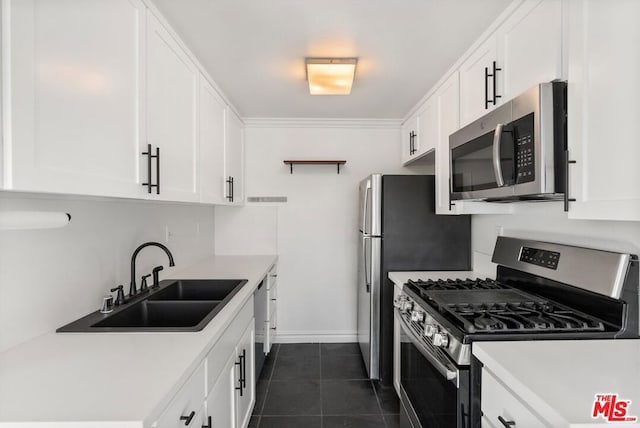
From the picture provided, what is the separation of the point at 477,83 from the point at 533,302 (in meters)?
1.17

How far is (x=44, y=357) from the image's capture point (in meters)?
1.08

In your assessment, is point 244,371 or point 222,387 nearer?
point 222,387

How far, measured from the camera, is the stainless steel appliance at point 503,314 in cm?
125

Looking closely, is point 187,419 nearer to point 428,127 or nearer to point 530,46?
point 530,46

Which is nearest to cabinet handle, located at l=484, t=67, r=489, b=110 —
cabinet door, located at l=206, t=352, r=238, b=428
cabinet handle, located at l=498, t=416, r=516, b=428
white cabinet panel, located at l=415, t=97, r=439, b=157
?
white cabinet panel, located at l=415, t=97, r=439, b=157

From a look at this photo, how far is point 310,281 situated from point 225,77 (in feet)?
6.89

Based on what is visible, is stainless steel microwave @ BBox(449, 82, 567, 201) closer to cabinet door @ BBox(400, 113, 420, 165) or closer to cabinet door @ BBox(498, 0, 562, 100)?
cabinet door @ BBox(498, 0, 562, 100)

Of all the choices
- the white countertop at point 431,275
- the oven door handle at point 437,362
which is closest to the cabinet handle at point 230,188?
the white countertop at point 431,275

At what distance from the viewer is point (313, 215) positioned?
11.6 ft

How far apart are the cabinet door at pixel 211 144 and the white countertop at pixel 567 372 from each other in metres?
1.80

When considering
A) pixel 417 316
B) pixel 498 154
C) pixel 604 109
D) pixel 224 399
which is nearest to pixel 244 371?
pixel 224 399

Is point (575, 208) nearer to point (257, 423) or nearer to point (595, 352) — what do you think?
point (595, 352)

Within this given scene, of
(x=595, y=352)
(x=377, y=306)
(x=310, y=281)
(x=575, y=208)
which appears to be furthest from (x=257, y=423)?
(x=575, y=208)

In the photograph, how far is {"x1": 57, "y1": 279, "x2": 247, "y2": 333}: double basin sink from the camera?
1.38 meters
